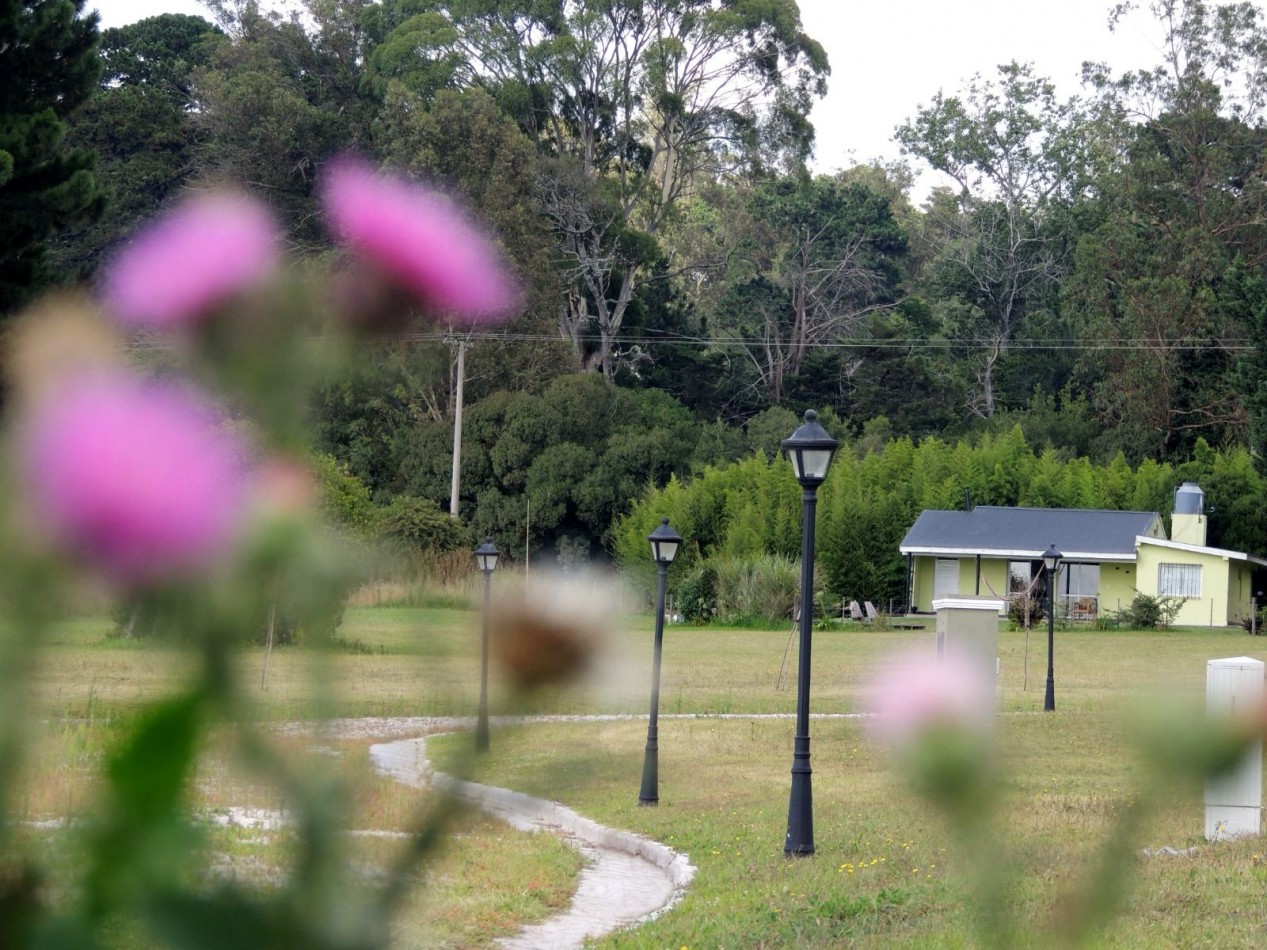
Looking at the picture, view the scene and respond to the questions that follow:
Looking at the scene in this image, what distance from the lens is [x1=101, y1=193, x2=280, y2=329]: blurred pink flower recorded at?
0.33m

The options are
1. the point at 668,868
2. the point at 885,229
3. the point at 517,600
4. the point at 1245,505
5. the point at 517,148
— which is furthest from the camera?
the point at 885,229

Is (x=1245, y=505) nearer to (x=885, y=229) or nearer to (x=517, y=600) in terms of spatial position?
(x=885, y=229)

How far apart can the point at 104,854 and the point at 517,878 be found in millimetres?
6640

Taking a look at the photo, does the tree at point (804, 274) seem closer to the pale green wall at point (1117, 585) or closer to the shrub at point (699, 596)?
the shrub at point (699, 596)

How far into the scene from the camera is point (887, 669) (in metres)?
0.39

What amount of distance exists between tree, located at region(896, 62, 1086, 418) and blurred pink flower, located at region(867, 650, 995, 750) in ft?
133

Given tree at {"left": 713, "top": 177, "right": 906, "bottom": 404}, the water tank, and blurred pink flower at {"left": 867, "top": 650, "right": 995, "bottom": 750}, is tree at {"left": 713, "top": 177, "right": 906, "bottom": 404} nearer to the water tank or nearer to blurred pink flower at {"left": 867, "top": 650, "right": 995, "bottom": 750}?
the water tank

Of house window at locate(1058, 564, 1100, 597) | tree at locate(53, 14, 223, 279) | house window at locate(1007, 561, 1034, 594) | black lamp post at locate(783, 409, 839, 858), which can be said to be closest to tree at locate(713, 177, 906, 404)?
house window at locate(1007, 561, 1034, 594)

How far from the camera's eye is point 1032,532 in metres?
32.9

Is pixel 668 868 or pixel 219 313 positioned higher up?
pixel 219 313

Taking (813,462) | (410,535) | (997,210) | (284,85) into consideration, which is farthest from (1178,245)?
(410,535)

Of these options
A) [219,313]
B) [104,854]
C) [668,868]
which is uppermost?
[219,313]

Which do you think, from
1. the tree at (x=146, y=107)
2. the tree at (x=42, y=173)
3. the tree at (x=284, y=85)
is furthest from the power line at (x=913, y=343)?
the tree at (x=42, y=173)

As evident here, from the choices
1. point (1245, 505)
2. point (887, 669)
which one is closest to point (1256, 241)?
point (1245, 505)
